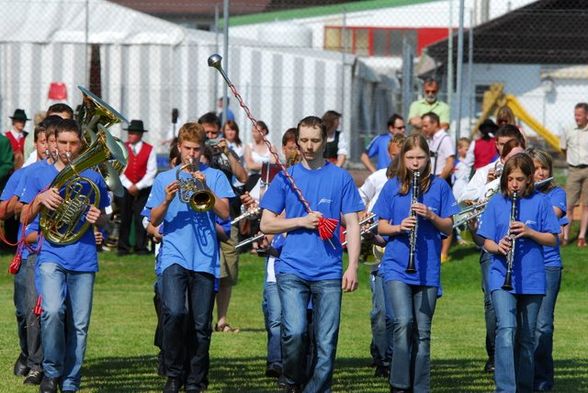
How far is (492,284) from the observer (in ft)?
28.7

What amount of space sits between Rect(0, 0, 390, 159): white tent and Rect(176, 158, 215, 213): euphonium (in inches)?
455

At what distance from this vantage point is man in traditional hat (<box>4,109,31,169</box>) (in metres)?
17.6

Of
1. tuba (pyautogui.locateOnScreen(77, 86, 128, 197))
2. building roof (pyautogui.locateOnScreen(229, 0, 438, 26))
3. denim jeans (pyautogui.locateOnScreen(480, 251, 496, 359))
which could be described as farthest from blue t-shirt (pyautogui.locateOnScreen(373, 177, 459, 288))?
building roof (pyautogui.locateOnScreen(229, 0, 438, 26))

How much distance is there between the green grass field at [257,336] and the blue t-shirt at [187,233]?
108 cm

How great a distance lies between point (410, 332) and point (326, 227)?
38.9 inches

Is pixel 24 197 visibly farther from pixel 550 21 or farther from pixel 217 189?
pixel 550 21

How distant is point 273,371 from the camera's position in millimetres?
10273

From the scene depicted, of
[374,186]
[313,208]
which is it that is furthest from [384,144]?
[313,208]

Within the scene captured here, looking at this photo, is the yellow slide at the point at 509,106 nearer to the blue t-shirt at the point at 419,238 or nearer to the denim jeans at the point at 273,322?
the denim jeans at the point at 273,322

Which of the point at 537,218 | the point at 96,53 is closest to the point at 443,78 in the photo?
the point at 96,53

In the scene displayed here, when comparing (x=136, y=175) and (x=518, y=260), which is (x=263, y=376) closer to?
(x=518, y=260)

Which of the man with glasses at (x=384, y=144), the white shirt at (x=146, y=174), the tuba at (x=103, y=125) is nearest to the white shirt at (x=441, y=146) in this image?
the man with glasses at (x=384, y=144)

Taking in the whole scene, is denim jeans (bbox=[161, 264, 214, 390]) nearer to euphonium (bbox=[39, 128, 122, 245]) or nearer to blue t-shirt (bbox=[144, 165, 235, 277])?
blue t-shirt (bbox=[144, 165, 235, 277])

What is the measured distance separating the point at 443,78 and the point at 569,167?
4540 millimetres
